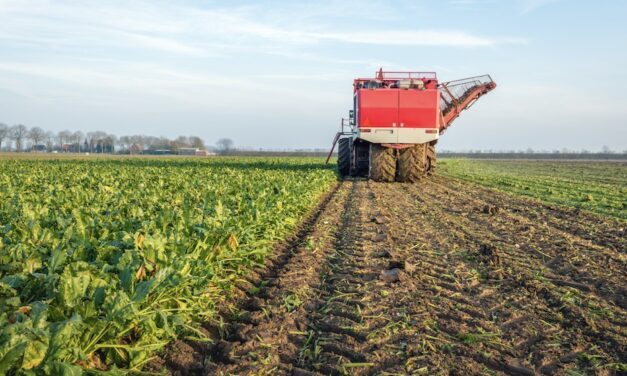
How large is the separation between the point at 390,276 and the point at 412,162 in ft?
46.4

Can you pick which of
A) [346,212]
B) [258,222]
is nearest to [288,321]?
[258,222]

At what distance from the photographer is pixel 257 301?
5.16 metres

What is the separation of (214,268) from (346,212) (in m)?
6.75

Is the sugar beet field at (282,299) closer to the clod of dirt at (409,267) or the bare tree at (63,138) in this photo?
the clod of dirt at (409,267)

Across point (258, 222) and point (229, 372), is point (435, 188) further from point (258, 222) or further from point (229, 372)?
point (229, 372)

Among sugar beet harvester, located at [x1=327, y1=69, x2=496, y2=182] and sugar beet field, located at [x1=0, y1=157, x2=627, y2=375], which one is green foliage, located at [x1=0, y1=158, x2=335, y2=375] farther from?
sugar beet harvester, located at [x1=327, y1=69, x2=496, y2=182]

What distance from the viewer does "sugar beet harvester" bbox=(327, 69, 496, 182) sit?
18.8m

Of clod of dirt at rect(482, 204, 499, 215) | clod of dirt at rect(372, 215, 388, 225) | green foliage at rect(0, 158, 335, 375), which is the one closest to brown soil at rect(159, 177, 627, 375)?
green foliage at rect(0, 158, 335, 375)

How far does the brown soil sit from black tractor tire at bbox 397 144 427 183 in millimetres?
10368

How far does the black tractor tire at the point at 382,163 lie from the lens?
19.6 m

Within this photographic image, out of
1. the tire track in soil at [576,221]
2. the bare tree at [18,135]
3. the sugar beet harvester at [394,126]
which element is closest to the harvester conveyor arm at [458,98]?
the sugar beet harvester at [394,126]

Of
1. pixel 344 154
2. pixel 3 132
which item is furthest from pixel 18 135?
pixel 344 154

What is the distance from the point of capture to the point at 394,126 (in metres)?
18.9

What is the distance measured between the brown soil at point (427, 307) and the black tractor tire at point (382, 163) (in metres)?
10.4
